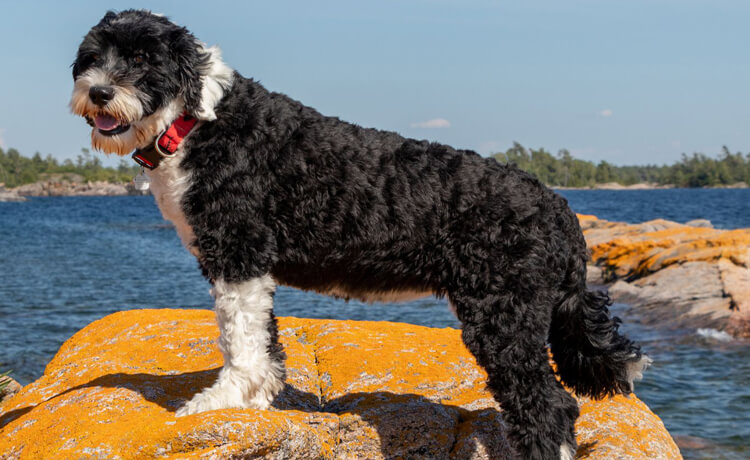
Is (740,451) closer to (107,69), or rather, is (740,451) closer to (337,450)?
(337,450)

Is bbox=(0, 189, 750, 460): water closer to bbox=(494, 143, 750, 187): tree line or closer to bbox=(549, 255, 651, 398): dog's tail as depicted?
bbox=(549, 255, 651, 398): dog's tail

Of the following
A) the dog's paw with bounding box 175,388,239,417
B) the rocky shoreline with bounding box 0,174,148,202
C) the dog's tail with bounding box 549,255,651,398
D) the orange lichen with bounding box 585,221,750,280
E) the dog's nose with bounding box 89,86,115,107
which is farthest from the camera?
the rocky shoreline with bounding box 0,174,148,202

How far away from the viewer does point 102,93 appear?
356 centimetres

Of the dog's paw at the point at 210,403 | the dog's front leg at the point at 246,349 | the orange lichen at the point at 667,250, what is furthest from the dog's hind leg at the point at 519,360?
the orange lichen at the point at 667,250

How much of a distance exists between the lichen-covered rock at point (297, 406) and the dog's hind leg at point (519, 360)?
789mm

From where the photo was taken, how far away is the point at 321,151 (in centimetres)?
393

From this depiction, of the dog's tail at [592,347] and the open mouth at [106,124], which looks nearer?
the open mouth at [106,124]

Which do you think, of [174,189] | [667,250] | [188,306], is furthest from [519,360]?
[667,250]

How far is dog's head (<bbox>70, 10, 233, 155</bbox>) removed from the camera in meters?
3.62

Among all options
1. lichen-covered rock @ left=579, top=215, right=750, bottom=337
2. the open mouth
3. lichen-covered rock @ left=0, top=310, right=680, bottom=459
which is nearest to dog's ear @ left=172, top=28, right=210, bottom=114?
the open mouth

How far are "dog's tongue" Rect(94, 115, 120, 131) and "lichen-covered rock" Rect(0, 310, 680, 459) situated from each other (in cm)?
174

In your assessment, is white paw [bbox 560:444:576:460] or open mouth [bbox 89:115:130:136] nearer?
open mouth [bbox 89:115:130:136]

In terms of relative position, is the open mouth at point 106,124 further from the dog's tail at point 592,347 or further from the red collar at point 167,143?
the dog's tail at point 592,347

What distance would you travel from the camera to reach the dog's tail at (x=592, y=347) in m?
4.23
